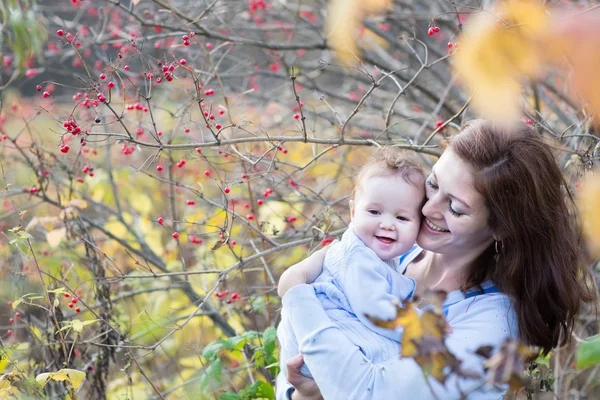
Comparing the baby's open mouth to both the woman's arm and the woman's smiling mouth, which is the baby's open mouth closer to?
the woman's smiling mouth

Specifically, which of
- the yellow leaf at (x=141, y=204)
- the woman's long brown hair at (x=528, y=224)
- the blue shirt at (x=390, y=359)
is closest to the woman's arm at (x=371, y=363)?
the blue shirt at (x=390, y=359)

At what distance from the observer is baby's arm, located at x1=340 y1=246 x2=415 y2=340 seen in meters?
1.97

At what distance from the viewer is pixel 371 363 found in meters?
1.90

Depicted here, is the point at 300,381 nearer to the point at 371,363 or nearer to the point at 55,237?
the point at 371,363

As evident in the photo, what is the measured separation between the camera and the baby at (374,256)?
1990 millimetres

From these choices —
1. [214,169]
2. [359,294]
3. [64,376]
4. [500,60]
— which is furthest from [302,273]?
[500,60]

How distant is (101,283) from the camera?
301cm

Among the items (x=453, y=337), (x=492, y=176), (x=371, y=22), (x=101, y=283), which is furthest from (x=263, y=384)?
(x=371, y=22)

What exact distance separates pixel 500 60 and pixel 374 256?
38.0 inches

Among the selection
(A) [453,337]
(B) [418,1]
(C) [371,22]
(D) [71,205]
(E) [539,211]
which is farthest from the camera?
(B) [418,1]

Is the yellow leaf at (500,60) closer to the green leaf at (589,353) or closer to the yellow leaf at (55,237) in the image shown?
the green leaf at (589,353)

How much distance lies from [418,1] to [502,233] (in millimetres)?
3251

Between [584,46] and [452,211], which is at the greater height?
[584,46]

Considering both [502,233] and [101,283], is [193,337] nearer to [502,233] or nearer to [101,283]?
[101,283]
